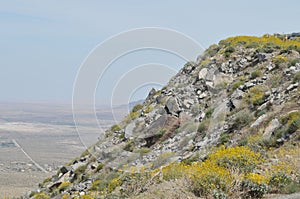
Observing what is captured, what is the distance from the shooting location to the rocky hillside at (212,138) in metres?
8.49

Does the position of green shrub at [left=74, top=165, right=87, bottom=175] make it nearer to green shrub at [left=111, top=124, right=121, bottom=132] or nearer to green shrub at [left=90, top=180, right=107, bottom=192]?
green shrub at [left=90, top=180, right=107, bottom=192]

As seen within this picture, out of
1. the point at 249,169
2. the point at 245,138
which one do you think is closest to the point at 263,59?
the point at 245,138

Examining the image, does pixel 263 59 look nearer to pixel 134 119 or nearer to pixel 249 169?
pixel 134 119

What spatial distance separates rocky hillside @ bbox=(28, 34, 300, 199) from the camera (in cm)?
849

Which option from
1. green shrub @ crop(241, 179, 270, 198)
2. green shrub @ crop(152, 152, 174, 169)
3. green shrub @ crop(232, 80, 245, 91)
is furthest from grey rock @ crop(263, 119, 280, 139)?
green shrub @ crop(232, 80, 245, 91)

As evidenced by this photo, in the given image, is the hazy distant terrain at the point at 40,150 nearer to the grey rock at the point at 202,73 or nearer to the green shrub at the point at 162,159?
the grey rock at the point at 202,73

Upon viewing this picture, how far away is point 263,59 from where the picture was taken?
2398 cm

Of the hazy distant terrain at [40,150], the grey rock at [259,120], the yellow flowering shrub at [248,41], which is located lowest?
the hazy distant terrain at [40,150]

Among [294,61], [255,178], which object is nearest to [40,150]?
[294,61]

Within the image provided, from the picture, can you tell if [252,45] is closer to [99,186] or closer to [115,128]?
[115,128]

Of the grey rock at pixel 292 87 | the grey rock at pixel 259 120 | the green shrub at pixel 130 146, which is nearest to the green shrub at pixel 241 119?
the grey rock at pixel 259 120

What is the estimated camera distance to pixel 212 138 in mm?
16922

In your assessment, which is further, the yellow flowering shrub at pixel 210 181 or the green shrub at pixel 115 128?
the green shrub at pixel 115 128

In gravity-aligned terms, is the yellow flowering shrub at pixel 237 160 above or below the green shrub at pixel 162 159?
above
